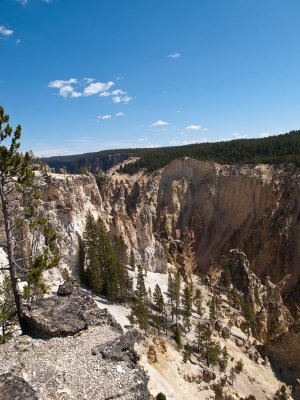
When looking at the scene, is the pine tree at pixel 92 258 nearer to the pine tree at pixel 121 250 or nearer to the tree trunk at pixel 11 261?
the pine tree at pixel 121 250

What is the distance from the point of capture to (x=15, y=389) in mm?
12164

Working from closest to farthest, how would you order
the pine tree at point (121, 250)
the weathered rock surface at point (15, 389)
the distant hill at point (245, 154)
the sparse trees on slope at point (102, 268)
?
the weathered rock surface at point (15, 389), the sparse trees on slope at point (102, 268), the pine tree at point (121, 250), the distant hill at point (245, 154)

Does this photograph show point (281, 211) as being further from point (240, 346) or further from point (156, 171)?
point (156, 171)

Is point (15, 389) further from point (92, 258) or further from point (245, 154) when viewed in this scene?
point (245, 154)

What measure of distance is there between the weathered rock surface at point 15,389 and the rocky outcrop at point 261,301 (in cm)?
4535

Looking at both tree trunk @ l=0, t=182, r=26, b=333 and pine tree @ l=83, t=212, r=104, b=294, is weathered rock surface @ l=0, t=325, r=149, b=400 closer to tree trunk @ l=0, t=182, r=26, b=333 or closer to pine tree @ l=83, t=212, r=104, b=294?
tree trunk @ l=0, t=182, r=26, b=333

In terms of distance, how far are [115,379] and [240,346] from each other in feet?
122

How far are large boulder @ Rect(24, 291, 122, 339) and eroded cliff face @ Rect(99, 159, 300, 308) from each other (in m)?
41.8

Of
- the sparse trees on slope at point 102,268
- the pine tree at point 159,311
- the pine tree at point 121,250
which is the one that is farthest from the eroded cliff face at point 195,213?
the pine tree at point 159,311

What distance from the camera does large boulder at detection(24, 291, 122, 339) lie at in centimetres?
1644

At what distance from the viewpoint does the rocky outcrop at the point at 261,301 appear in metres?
53.6

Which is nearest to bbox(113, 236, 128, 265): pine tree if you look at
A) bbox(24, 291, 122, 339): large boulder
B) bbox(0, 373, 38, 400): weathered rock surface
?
bbox(24, 291, 122, 339): large boulder

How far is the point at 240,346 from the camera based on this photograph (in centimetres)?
4662

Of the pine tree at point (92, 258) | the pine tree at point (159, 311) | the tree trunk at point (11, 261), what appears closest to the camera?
the tree trunk at point (11, 261)
